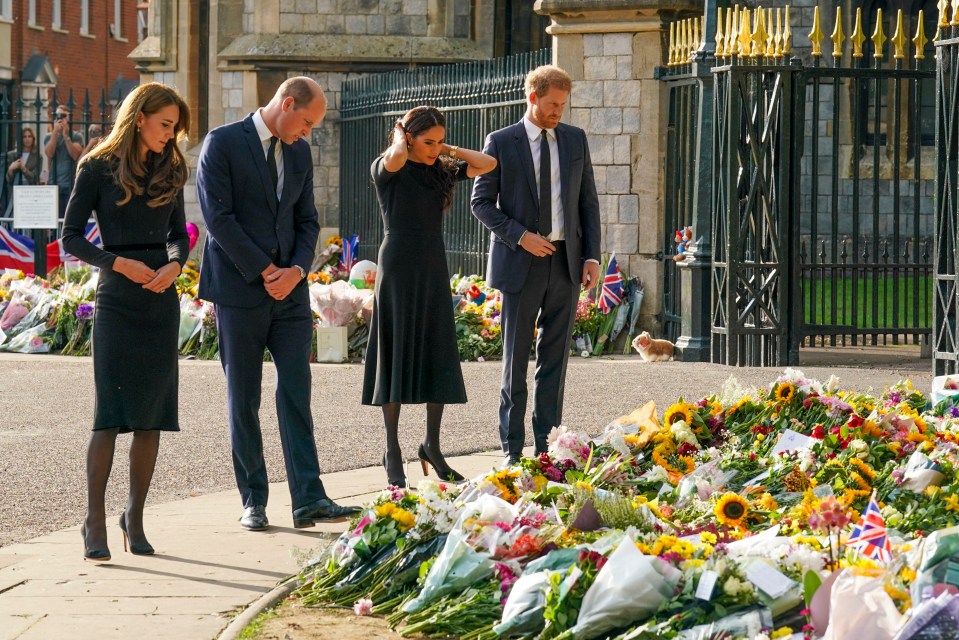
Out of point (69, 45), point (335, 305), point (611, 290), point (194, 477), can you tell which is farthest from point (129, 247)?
point (69, 45)

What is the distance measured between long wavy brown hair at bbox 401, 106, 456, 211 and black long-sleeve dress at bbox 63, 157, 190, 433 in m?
1.36

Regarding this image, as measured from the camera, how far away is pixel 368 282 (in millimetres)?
15156

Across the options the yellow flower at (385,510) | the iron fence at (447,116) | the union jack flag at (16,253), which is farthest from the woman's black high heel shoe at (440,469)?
the union jack flag at (16,253)

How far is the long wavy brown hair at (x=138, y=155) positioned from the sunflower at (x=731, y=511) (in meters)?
2.42

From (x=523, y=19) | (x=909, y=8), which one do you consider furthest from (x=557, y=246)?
(x=909, y=8)

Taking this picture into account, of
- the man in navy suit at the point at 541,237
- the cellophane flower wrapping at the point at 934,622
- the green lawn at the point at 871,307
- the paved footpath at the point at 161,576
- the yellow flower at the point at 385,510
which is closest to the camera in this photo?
the cellophane flower wrapping at the point at 934,622

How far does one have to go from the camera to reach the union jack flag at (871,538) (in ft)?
14.5

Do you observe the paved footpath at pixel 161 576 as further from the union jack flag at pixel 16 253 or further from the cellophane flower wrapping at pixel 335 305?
the union jack flag at pixel 16 253

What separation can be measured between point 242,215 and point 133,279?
2.24ft

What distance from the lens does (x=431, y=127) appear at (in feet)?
23.3

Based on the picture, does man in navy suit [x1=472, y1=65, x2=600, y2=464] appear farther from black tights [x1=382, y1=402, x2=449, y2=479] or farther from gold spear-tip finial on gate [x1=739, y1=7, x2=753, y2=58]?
gold spear-tip finial on gate [x1=739, y1=7, x2=753, y2=58]

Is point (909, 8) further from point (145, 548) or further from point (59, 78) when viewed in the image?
point (59, 78)

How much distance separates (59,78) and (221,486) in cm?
4312

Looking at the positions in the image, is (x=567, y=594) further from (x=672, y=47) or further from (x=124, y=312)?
(x=672, y=47)
